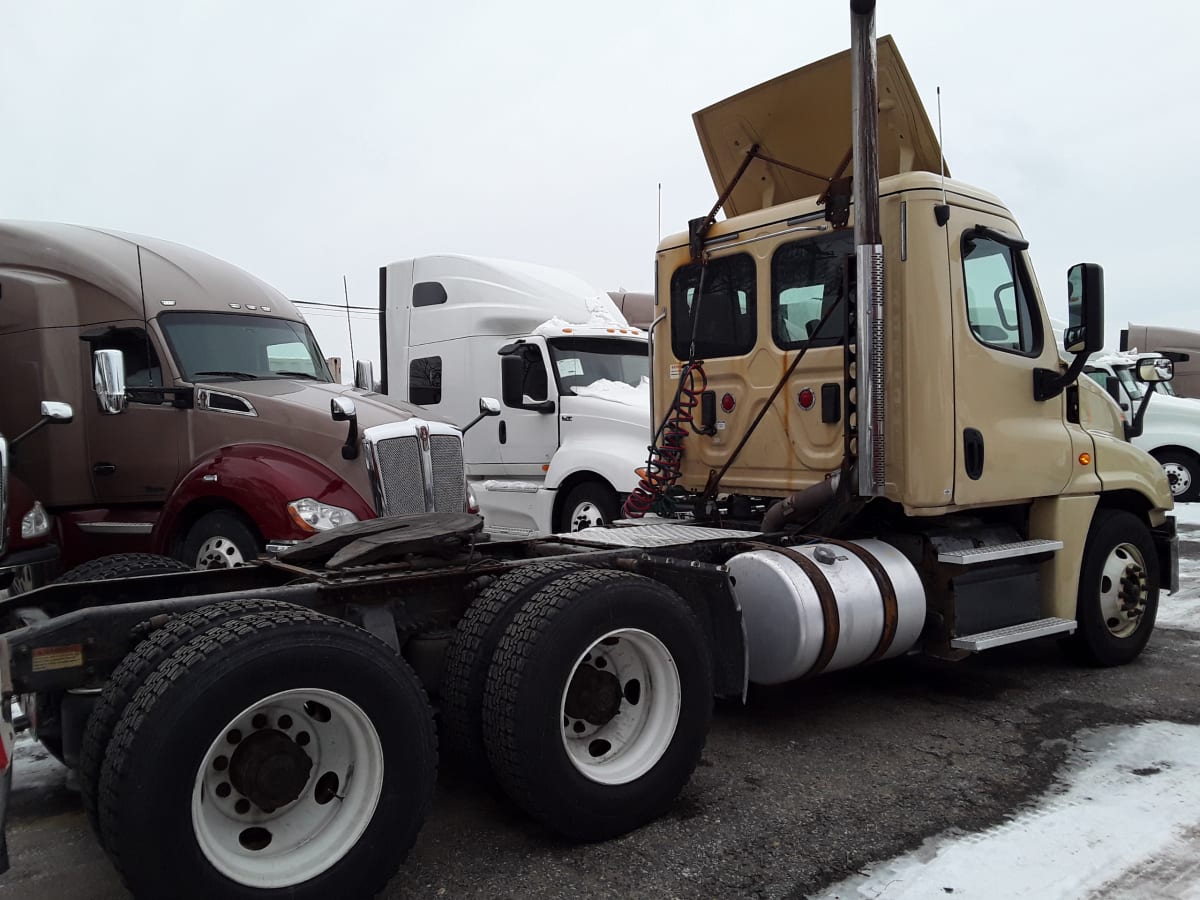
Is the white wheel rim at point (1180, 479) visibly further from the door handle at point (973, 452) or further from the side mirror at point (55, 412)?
the side mirror at point (55, 412)

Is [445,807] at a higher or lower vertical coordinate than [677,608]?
lower

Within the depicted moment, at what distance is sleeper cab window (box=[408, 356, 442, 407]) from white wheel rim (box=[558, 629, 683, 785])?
24.1ft

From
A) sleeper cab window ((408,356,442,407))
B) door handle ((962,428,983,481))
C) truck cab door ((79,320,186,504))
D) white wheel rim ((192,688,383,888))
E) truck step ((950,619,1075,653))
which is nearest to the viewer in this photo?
white wheel rim ((192,688,383,888))

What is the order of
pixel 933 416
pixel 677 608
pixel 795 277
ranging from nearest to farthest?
pixel 677 608 → pixel 933 416 → pixel 795 277

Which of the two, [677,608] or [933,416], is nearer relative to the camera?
[677,608]

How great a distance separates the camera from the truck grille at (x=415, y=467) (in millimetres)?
6766

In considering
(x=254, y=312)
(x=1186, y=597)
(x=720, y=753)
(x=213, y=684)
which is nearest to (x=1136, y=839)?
(x=720, y=753)

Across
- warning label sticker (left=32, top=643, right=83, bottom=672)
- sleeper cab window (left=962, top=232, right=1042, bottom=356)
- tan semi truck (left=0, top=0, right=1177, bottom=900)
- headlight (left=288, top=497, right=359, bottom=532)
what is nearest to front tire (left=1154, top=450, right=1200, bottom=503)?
tan semi truck (left=0, top=0, right=1177, bottom=900)

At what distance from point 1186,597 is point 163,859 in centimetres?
859

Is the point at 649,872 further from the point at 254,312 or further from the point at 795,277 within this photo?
the point at 254,312

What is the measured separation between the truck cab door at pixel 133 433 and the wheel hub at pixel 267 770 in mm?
4913

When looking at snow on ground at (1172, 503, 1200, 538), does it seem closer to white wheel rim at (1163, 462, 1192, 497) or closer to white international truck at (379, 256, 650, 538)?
white wheel rim at (1163, 462, 1192, 497)

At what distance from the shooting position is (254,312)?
8.23 meters

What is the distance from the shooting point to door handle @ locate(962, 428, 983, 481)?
520 cm
